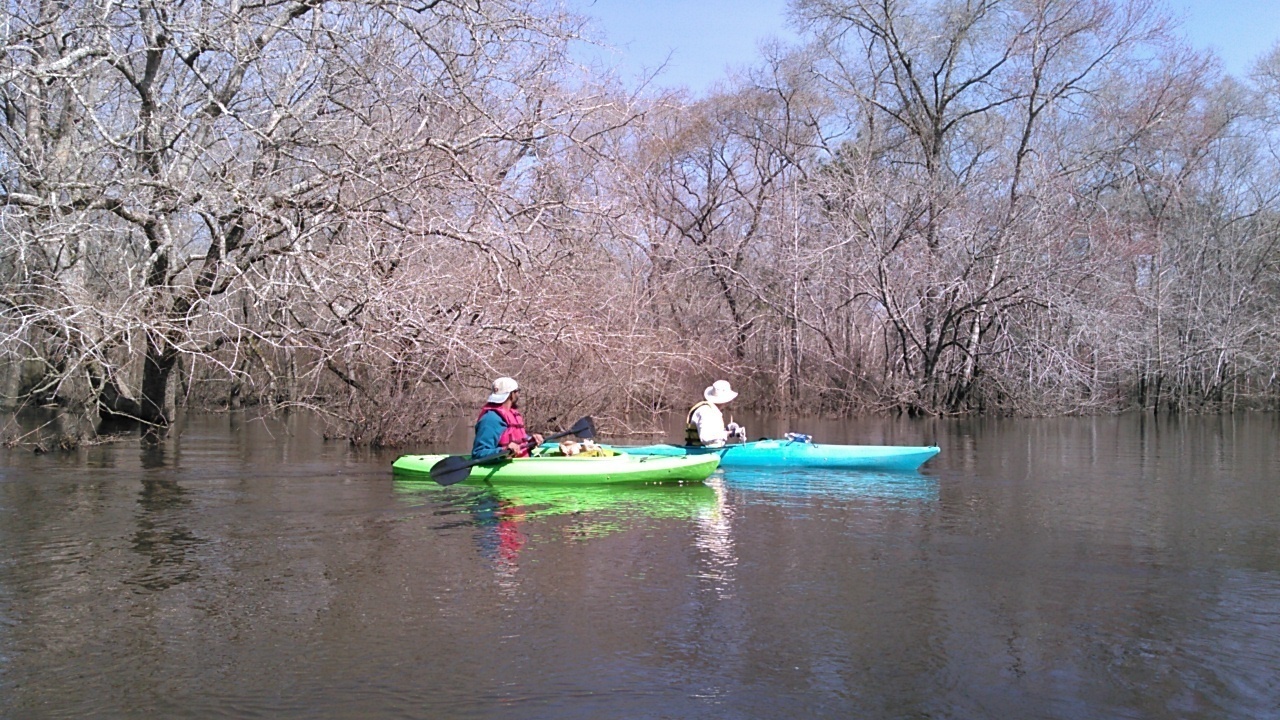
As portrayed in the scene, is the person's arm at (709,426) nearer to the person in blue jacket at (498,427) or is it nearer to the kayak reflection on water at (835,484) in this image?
the kayak reflection on water at (835,484)

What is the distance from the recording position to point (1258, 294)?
29.2 m

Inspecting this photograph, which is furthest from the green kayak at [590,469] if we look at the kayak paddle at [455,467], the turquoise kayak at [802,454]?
the turquoise kayak at [802,454]

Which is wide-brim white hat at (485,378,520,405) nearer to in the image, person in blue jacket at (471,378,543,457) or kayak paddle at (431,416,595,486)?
person in blue jacket at (471,378,543,457)

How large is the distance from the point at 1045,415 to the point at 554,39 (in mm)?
15564

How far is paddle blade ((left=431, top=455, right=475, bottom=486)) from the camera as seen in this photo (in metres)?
11.4

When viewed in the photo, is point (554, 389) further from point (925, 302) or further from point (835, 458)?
point (925, 302)

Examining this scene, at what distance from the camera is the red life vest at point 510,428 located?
1193 cm

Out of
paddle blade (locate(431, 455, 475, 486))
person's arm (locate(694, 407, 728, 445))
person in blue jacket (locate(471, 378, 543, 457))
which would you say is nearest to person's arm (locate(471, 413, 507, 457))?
person in blue jacket (locate(471, 378, 543, 457))

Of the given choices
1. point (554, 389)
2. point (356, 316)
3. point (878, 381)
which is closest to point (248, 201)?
point (356, 316)

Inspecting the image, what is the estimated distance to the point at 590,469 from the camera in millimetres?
11727

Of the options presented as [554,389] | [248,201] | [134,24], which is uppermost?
[134,24]

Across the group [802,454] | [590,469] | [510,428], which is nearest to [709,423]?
[802,454]

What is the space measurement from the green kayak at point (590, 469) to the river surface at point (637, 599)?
199 mm

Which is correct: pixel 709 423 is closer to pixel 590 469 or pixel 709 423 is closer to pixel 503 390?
pixel 590 469
